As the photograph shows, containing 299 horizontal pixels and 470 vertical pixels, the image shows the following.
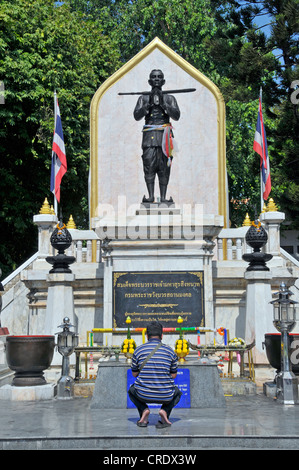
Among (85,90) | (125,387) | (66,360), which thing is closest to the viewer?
(125,387)

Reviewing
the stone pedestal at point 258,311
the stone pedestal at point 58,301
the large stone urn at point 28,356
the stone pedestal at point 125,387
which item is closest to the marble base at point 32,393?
the large stone urn at point 28,356

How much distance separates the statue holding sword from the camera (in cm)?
1639

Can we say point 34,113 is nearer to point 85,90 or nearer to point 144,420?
point 85,90

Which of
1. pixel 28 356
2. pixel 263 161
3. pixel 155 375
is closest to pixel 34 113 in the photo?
pixel 263 161

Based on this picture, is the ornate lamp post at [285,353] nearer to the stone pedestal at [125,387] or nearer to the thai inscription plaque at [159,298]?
the stone pedestal at [125,387]

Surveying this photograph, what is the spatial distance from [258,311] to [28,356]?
5.42 m

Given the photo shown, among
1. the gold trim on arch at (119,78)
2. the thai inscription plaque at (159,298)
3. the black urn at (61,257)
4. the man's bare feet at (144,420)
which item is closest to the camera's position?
the man's bare feet at (144,420)

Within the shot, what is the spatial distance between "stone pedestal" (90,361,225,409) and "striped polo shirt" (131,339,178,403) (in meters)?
2.38

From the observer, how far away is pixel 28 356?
12.7 m

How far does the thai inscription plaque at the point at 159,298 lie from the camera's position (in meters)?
14.9

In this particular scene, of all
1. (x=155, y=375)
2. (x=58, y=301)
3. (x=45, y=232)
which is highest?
(x=45, y=232)

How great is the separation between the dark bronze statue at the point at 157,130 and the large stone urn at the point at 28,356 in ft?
17.5

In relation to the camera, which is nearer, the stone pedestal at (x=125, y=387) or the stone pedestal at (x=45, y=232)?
the stone pedestal at (x=125, y=387)

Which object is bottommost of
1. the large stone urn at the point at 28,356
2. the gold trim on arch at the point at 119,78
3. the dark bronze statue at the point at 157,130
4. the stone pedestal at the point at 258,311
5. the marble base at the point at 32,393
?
the marble base at the point at 32,393
